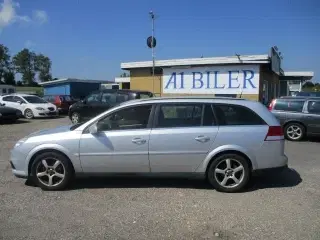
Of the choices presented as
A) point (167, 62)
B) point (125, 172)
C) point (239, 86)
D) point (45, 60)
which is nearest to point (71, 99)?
point (167, 62)

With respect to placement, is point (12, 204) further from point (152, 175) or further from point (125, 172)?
point (152, 175)

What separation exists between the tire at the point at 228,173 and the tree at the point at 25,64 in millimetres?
121282

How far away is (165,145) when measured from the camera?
611 cm

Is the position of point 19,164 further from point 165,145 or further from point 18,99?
point 18,99

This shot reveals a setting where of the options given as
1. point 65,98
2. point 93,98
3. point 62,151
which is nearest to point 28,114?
point 65,98

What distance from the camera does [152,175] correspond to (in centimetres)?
623

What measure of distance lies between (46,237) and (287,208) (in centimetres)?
326

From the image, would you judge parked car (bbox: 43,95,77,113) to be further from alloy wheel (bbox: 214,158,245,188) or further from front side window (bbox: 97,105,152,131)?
alloy wheel (bbox: 214,158,245,188)

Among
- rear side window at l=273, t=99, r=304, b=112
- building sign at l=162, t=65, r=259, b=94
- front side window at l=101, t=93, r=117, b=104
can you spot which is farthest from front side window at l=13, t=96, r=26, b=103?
rear side window at l=273, t=99, r=304, b=112

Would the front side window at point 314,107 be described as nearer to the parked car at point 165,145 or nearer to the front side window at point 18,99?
the parked car at point 165,145

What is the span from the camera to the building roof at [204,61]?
22.6 metres

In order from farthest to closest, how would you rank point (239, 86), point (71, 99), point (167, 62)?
point (71, 99)
point (167, 62)
point (239, 86)

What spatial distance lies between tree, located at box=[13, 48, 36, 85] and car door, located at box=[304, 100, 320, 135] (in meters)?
117

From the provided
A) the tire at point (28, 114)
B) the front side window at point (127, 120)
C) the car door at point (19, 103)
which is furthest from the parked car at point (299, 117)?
the car door at point (19, 103)
